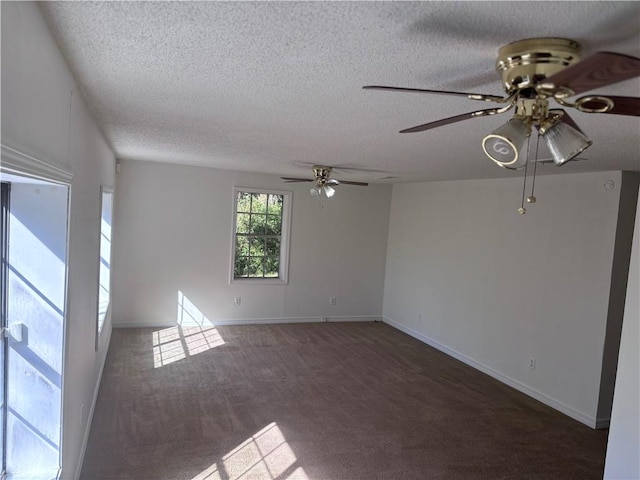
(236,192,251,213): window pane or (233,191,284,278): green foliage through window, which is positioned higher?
(236,192,251,213): window pane

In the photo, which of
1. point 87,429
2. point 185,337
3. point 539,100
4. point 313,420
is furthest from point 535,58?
point 185,337

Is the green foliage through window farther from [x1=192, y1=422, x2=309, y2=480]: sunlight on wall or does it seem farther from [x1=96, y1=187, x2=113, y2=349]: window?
[x1=192, y1=422, x2=309, y2=480]: sunlight on wall

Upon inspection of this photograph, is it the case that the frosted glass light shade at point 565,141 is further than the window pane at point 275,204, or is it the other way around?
the window pane at point 275,204

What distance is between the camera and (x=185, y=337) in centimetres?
605

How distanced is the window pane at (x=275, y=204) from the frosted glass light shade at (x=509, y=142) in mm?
5768

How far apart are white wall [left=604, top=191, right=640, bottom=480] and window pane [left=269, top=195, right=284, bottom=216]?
559 cm

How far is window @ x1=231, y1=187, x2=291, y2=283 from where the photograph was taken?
688 cm

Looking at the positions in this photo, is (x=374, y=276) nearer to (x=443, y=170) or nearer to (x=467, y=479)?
(x=443, y=170)

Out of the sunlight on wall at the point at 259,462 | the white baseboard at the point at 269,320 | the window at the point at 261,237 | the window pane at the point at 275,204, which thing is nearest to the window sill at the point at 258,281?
the window at the point at 261,237

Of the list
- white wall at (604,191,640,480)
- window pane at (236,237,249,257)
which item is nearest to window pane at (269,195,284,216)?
window pane at (236,237,249,257)

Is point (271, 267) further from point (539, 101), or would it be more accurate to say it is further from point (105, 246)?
point (539, 101)

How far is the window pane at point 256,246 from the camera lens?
7.00 m

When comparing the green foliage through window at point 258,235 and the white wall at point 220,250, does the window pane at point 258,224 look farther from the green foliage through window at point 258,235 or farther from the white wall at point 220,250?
the white wall at point 220,250

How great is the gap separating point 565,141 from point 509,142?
0.25 m
